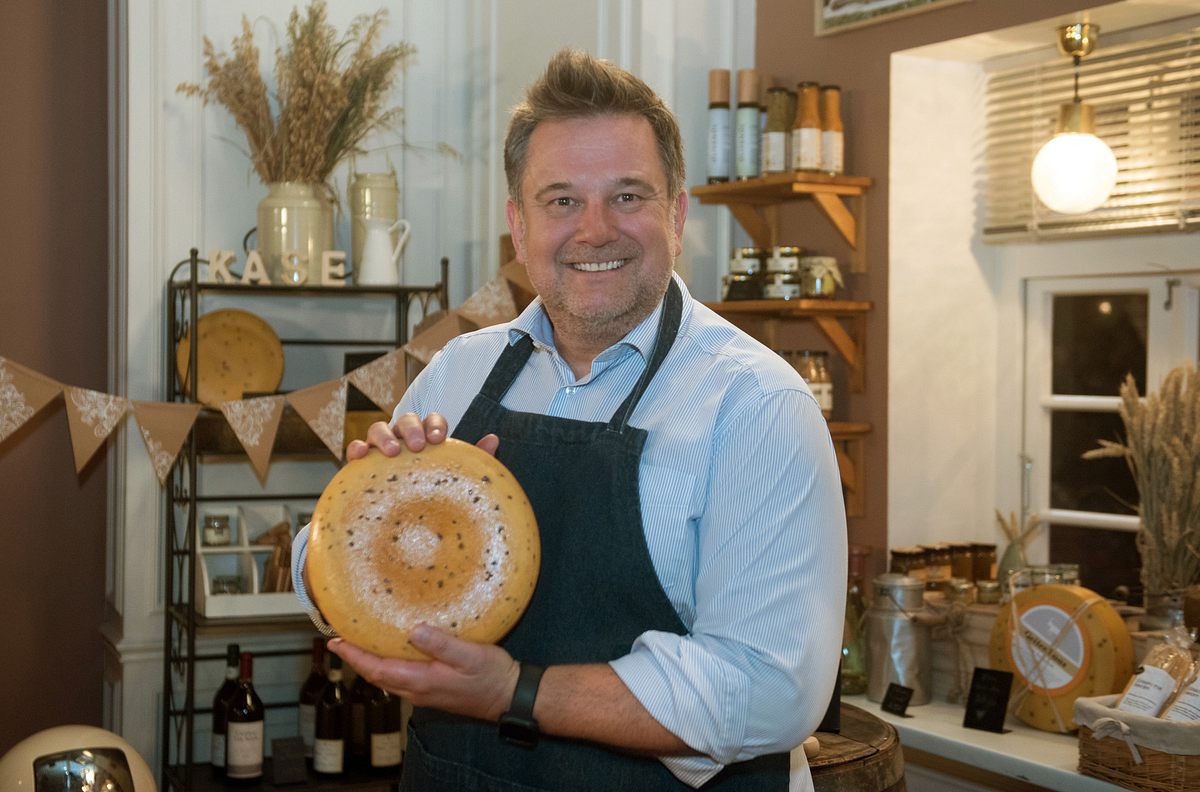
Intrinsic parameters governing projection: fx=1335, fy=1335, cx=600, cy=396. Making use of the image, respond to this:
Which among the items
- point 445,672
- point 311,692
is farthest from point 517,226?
point 311,692

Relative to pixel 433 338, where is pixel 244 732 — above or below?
below

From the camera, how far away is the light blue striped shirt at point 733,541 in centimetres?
125

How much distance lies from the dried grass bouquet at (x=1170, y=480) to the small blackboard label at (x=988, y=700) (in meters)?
0.35

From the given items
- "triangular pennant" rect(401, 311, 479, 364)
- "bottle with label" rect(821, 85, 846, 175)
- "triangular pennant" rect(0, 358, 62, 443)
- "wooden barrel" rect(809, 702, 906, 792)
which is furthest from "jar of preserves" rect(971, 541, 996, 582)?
"triangular pennant" rect(0, 358, 62, 443)

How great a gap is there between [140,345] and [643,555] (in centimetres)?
232

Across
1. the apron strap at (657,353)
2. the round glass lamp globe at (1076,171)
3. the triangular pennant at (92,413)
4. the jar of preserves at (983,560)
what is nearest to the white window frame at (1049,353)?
the jar of preserves at (983,560)

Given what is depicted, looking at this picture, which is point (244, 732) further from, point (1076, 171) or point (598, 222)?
point (1076, 171)

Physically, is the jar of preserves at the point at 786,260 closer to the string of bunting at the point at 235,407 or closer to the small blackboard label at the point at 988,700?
the string of bunting at the point at 235,407

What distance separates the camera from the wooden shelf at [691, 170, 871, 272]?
10.1 ft

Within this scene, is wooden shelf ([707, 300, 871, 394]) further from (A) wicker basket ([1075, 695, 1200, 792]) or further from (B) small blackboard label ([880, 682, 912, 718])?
(A) wicker basket ([1075, 695, 1200, 792])

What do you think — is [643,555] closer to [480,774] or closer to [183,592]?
[480,774]

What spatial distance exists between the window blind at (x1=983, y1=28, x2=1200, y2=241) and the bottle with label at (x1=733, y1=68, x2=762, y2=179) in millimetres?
571

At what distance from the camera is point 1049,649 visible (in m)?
2.64

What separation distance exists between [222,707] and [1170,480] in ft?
7.12
